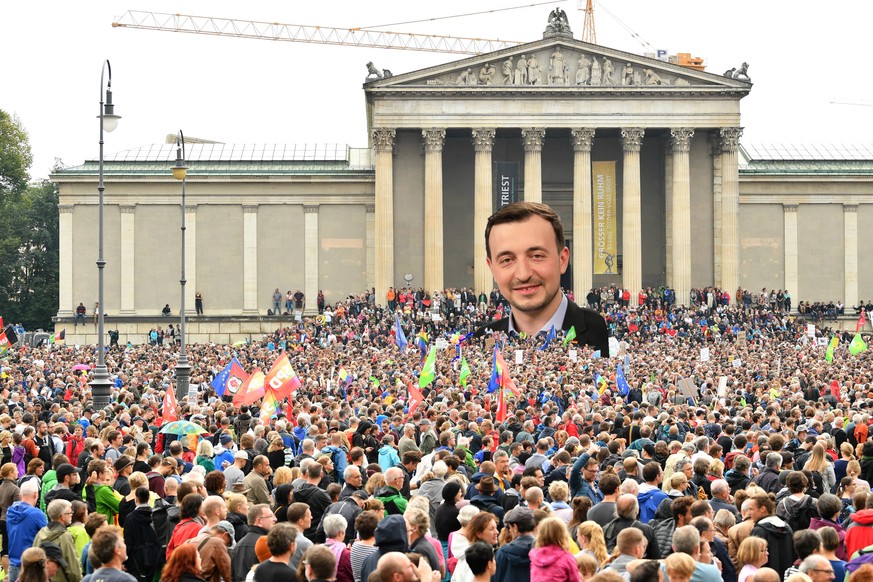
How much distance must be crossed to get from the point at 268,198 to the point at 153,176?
734 cm

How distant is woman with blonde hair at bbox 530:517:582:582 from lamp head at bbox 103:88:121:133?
79.5 ft

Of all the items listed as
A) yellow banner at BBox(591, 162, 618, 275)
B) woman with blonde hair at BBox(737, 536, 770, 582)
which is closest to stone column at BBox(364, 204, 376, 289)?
yellow banner at BBox(591, 162, 618, 275)

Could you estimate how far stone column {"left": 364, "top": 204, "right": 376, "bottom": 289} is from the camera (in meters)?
81.8

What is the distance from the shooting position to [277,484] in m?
15.4

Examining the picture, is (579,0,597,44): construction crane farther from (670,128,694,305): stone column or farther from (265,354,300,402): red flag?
(265,354,300,402): red flag

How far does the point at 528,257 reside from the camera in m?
22.7

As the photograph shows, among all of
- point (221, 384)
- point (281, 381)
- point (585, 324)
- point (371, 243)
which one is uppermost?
point (371, 243)


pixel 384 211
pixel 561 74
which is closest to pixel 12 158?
pixel 384 211

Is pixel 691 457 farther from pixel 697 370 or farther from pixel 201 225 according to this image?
pixel 201 225

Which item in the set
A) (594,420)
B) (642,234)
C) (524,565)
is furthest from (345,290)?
(524,565)

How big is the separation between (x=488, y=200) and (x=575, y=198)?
5.22 metres

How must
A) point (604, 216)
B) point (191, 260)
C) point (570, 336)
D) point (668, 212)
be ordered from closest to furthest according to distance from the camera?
1. point (570, 336)
2. point (604, 216)
3. point (668, 212)
4. point (191, 260)

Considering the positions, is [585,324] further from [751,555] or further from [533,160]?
[533,160]

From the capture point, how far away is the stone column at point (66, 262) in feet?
267
